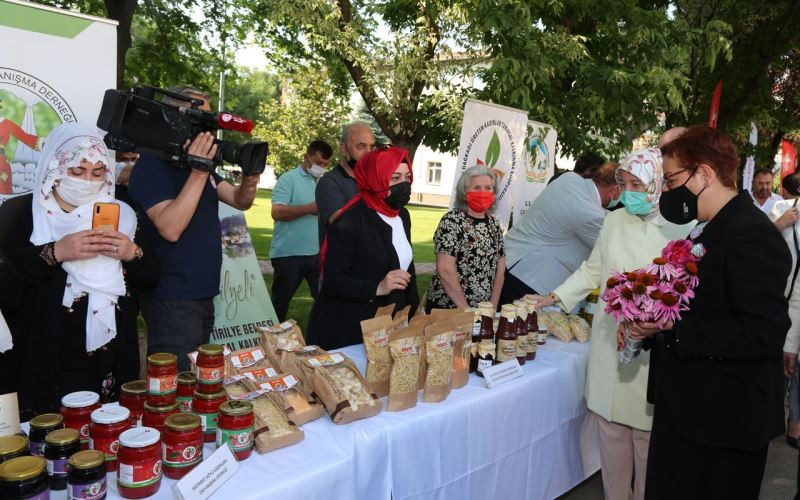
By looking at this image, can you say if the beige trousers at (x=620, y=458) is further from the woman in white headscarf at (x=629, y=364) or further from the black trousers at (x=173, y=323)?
the black trousers at (x=173, y=323)

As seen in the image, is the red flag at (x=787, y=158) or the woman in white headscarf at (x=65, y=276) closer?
the woman in white headscarf at (x=65, y=276)

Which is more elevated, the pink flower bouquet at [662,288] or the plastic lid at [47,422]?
the pink flower bouquet at [662,288]

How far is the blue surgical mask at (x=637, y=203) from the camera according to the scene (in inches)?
95.6

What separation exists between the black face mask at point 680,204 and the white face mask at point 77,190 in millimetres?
2029

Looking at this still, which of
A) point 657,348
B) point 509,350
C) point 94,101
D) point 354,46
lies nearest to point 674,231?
point 657,348

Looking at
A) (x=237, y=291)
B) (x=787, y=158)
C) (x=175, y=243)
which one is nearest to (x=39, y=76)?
(x=175, y=243)

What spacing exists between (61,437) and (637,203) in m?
2.23

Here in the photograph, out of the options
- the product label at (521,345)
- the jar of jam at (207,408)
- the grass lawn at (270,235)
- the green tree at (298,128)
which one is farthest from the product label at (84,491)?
the green tree at (298,128)

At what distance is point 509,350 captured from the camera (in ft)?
7.83

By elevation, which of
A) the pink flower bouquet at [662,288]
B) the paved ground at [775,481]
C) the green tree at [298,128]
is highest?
the green tree at [298,128]

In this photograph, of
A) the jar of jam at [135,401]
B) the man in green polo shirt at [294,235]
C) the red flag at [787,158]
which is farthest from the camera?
the red flag at [787,158]

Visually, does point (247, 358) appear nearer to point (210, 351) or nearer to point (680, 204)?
point (210, 351)

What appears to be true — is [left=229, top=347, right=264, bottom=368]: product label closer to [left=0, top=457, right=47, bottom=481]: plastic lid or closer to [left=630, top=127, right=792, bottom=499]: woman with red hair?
[left=0, top=457, right=47, bottom=481]: plastic lid

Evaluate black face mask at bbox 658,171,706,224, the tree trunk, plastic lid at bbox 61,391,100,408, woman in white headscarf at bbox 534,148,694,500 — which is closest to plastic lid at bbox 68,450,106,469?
plastic lid at bbox 61,391,100,408
